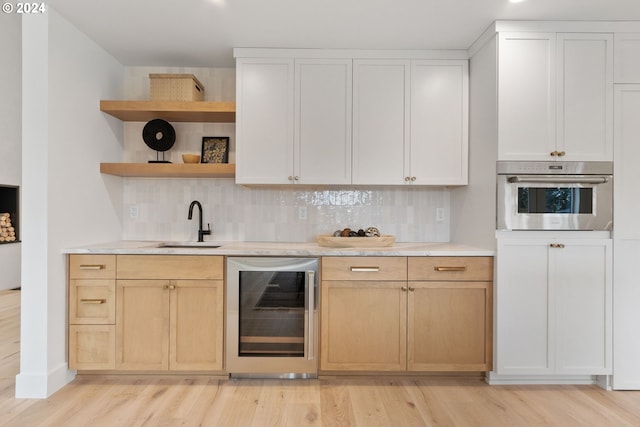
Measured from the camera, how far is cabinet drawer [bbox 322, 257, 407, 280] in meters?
2.55

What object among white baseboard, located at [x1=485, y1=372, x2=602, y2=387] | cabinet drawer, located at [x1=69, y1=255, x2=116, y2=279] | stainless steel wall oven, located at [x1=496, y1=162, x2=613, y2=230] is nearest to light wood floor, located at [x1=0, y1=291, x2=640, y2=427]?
white baseboard, located at [x1=485, y1=372, x2=602, y2=387]

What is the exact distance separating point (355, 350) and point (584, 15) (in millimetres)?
2562

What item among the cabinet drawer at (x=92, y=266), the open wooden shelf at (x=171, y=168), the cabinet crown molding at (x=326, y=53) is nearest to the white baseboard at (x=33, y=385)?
the cabinet drawer at (x=92, y=266)

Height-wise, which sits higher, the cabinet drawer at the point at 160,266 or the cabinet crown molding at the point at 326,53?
the cabinet crown molding at the point at 326,53

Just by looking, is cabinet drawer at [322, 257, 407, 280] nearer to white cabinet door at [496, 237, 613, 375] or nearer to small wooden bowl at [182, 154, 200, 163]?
white cabinet door at [496, 237, 613, 375]

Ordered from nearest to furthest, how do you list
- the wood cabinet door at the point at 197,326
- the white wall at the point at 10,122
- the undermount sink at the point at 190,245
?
the wood cabinet door at the point at 197,326
the undermount sink at the point at 190,245
the white wall at the point at 10,122

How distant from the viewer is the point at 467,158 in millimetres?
2875

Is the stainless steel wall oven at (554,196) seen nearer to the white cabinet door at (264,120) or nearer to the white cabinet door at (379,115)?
the white cabinet door at (379,115)

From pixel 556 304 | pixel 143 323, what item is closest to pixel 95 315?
pixel 143 323

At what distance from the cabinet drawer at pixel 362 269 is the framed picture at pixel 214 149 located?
1.32 m

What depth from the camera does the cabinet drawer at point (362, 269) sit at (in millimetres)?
2551

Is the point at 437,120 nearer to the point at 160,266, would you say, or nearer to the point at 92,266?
the point at 160,266

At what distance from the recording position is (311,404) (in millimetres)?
2273

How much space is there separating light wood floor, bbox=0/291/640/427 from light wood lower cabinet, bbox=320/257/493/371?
6.4 inches
